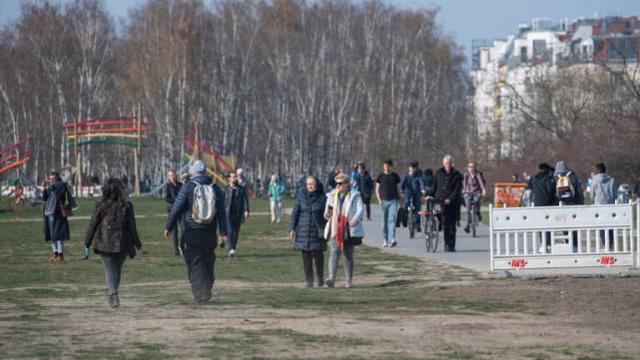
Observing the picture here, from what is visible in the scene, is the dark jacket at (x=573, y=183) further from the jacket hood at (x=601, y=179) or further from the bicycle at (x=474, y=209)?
the bicycle at (x=474, y=209)

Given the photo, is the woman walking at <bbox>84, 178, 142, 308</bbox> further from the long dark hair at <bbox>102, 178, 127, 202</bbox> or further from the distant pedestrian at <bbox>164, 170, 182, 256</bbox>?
the distant pedestrian at <bbox>164, 170, 182, 256</bbox>

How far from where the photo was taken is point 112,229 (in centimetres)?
1714

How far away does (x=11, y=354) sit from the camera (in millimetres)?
11750

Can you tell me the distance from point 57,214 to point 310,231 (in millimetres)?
9018

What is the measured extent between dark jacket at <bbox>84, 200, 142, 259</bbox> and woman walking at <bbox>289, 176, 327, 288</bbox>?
3454mm

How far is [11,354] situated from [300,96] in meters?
86.2

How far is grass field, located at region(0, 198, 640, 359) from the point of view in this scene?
12.1 meters

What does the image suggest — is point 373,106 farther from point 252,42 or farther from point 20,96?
point 20,96

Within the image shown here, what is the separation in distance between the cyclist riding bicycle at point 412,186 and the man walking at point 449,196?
5370mm

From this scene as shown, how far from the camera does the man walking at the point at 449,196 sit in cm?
2806

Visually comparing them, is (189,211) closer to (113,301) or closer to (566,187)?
(113,301)

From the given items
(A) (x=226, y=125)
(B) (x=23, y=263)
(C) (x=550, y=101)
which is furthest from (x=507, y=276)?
(A) (x=226, y=125)

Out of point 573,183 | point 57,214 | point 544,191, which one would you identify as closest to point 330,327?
point 544,191

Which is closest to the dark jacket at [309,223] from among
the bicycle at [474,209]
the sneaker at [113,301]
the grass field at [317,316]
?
the grass field at [317,316]
